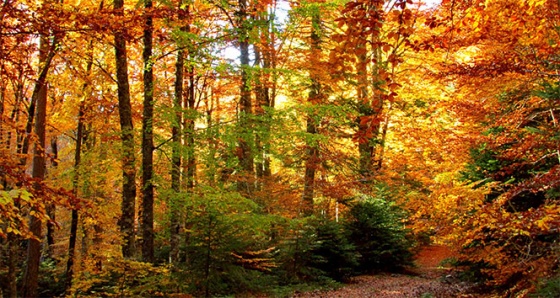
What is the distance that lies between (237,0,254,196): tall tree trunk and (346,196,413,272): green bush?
11.9 feet

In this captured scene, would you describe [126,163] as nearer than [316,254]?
Yes

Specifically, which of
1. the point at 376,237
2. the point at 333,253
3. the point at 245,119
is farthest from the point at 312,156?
the point at 245,119

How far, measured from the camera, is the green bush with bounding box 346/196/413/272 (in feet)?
44.1

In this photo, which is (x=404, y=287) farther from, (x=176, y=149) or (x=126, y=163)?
(x=126, y=163)

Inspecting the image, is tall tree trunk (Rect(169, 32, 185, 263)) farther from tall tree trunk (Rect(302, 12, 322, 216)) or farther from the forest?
tall tree trunk (Rect(302, 12, 322, 216))

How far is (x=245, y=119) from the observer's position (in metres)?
8.52

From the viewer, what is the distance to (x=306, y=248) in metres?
11.2

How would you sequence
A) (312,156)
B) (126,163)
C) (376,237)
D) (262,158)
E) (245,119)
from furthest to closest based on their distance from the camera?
(312,156) → (376,237) → (262,158) → (126,163) → (245,119)

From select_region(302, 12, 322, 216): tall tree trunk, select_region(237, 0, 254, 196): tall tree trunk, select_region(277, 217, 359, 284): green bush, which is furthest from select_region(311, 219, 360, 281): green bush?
select_region(237, 0, 254, 196): tall tree trunk

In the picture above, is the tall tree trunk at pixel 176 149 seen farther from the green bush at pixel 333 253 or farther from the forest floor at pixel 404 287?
the green bush at pixel 333 253

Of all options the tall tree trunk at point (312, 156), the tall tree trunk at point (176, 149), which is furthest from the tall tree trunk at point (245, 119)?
the tall tree trunk at point (312, 156)

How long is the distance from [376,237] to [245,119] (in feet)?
23.7

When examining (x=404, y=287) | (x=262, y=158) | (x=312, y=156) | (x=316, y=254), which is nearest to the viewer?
(x=404, y=287)

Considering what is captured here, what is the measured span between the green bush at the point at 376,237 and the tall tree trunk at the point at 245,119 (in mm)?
3622
